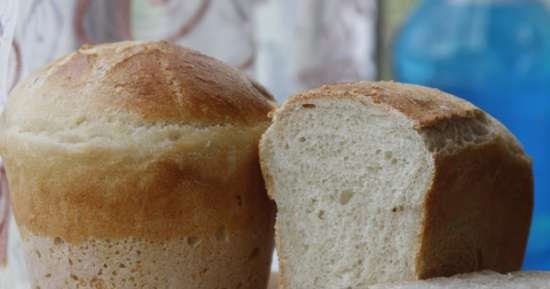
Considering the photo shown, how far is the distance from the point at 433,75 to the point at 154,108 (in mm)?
1311

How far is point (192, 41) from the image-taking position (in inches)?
86.6

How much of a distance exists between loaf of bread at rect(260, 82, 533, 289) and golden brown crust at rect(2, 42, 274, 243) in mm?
94

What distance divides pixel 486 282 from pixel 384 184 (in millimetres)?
234

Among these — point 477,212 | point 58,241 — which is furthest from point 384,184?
point 58,241

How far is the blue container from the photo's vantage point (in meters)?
2.42

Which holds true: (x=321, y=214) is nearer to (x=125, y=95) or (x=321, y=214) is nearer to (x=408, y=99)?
(x=408, y=99)

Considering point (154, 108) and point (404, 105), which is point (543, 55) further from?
point (154, 108)

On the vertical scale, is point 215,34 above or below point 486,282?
above

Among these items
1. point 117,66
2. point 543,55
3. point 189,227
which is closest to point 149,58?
point 117,66

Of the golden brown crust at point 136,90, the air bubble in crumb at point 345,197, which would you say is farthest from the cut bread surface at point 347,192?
the golden brown crust at point 136,90

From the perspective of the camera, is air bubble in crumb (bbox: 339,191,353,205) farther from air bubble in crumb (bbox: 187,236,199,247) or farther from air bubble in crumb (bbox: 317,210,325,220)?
air bubble in crumb (bbox: 187,236,199,247)

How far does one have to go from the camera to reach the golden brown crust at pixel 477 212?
4.44 ft

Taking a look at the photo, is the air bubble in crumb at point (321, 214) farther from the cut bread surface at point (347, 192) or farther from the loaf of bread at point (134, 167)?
the loaf of bread at point (134, 167)

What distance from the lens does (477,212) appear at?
57.2 inches
